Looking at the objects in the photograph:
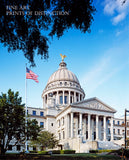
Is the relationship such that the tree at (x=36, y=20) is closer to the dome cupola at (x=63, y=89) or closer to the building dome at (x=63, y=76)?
the dome cupola at (x=63, y=89)

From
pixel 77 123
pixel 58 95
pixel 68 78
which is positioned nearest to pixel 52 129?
pixel 77 123

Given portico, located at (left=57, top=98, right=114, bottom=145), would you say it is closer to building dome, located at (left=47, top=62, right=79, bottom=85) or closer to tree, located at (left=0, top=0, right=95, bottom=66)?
building dome, located at (left=47, top=62, right=79, bottom=85)

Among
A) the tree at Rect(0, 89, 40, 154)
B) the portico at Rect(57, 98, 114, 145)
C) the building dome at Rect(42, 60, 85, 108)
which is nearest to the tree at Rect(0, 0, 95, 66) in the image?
the tree at Rect(0, 89, 40, 154)

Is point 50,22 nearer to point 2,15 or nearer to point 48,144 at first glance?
point 2,15

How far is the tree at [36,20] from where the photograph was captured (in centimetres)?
767

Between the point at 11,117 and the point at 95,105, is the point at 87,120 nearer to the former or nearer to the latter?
the point at 95,105

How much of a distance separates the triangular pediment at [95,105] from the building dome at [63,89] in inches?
688

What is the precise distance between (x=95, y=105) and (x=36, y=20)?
5436 centimetres

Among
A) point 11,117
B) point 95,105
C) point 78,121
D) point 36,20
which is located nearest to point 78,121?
point 78,121

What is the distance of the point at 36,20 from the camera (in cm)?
825

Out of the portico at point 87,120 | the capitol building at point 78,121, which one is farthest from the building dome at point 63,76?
the portico at point 87,120

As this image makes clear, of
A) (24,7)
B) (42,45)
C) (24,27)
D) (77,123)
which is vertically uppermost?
(24,7)

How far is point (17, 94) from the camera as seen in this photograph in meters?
30.4

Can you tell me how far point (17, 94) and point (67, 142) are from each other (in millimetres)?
29100
